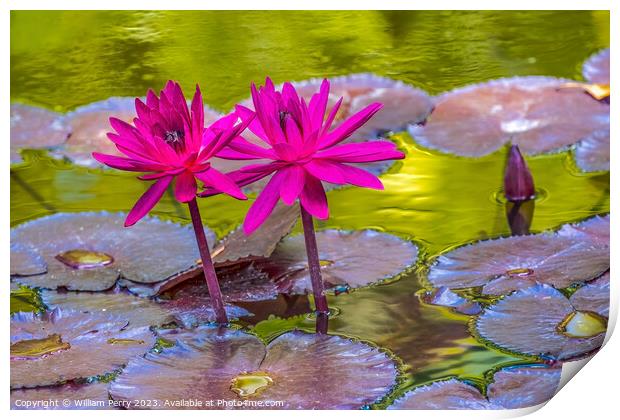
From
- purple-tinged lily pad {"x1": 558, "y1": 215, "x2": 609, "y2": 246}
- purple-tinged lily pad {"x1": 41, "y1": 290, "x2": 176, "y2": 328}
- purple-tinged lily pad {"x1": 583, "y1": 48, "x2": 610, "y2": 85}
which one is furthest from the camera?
purple-tinged lily pad {"x1": 583, "y1": 48, "x2": 610, "y2": 85}

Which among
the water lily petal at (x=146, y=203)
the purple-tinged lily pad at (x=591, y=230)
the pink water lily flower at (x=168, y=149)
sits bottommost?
the purple-tinged lily pad at (x=591, y=230)

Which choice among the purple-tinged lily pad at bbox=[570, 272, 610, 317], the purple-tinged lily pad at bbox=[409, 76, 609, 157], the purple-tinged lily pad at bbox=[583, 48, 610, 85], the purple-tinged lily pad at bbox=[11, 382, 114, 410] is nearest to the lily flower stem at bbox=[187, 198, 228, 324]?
the purple-tinged lily pad at bbox=[11, 382, 114, 410]

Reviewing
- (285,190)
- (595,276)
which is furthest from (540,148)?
(285,190)

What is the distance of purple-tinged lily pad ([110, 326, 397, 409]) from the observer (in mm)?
845

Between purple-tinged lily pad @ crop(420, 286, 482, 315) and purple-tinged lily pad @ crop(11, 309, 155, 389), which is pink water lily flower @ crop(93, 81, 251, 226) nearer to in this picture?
purple-tinged lily pad @ crop(11, 309, 155, 389)

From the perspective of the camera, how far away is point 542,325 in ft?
3.04

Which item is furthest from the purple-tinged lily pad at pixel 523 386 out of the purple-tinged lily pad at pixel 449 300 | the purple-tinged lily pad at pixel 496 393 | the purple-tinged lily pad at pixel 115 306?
the purple-tinged lily pad at pixel 115 306

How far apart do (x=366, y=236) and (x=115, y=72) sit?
1.73 feet

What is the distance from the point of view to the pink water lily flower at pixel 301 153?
87cm

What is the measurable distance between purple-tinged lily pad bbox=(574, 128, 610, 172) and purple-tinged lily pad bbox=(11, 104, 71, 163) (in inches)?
28.4

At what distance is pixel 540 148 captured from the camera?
129cm

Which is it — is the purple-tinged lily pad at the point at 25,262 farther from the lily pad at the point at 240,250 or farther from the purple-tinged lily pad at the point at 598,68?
the purple-tinged lily pad at the point at 598,68

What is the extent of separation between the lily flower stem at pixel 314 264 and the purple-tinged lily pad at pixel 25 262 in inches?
12.6

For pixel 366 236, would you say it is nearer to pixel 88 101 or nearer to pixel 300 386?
pixel 300 386
